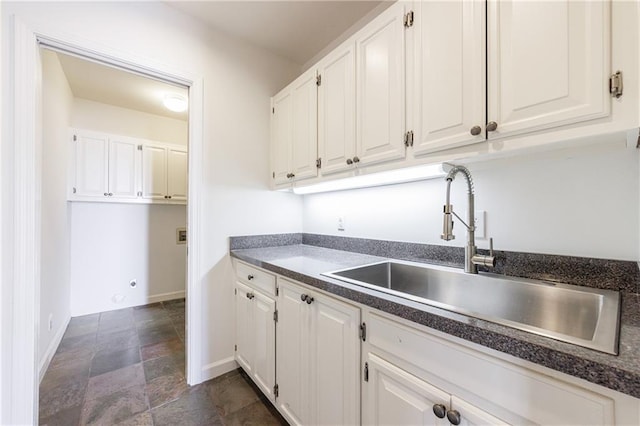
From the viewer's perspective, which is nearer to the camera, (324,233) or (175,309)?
(324,233)

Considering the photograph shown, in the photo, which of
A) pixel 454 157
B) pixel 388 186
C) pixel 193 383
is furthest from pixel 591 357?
pixel 193 383

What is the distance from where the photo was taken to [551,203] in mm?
1050

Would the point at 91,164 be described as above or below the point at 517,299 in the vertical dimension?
above

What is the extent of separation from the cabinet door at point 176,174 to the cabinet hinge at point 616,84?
12.5 feet

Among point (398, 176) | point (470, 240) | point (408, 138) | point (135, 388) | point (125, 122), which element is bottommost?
point (135, 388)

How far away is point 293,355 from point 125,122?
356cm

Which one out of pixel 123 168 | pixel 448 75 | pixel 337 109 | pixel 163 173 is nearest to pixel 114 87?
pixel 123 168

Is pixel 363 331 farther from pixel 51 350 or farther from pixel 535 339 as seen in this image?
pixel 51 350

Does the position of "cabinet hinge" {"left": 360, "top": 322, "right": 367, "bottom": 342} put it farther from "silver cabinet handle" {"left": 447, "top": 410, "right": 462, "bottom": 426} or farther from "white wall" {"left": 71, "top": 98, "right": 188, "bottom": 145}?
"white wall" {"left": 71, "top": 98, "right": 188, "bottom": 145}

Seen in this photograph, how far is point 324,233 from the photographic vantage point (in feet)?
7.00

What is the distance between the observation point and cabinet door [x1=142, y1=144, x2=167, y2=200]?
3213 millimetres

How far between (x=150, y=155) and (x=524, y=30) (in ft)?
12.2

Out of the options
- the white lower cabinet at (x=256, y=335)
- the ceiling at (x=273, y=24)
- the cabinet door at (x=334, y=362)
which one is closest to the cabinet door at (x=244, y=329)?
the white lower cabinet at (x=256, y=335)

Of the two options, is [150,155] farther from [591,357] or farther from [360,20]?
[591,357]
